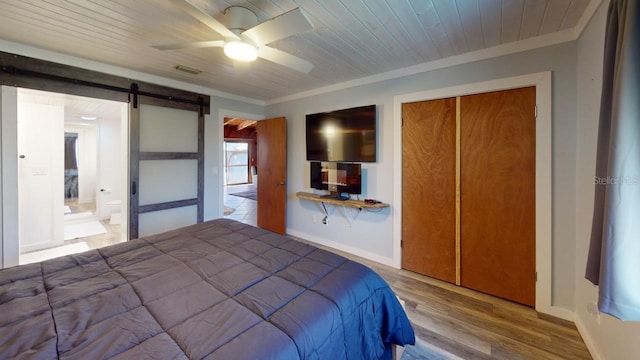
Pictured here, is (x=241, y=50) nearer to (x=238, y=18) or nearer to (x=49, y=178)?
(x=238, y=18)

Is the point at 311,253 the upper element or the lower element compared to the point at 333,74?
lower

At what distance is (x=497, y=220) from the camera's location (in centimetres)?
240

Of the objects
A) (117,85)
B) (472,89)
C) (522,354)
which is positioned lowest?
(522,354)

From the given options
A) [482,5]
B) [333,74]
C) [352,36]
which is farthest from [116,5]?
[482,5]

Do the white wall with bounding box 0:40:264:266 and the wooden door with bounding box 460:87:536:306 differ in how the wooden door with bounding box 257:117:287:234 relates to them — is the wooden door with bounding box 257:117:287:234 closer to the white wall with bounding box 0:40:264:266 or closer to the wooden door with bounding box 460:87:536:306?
the white wall with bounding box 0:40:264:266

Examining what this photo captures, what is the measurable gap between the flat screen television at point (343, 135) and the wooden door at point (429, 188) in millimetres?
424

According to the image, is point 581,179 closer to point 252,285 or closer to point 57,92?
point 252,285

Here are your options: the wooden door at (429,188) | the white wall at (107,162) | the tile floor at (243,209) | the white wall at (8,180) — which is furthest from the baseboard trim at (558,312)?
the white wall at (107,162)

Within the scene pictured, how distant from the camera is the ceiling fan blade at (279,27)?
4.55ft

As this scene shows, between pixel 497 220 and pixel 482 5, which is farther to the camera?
pixel 497 220

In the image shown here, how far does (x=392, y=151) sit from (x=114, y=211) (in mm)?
5693

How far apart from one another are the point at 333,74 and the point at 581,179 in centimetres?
258

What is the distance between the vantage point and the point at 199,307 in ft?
3.66

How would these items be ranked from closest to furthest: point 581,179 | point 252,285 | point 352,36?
point 252,285 → point 581,179 → point 352,36
